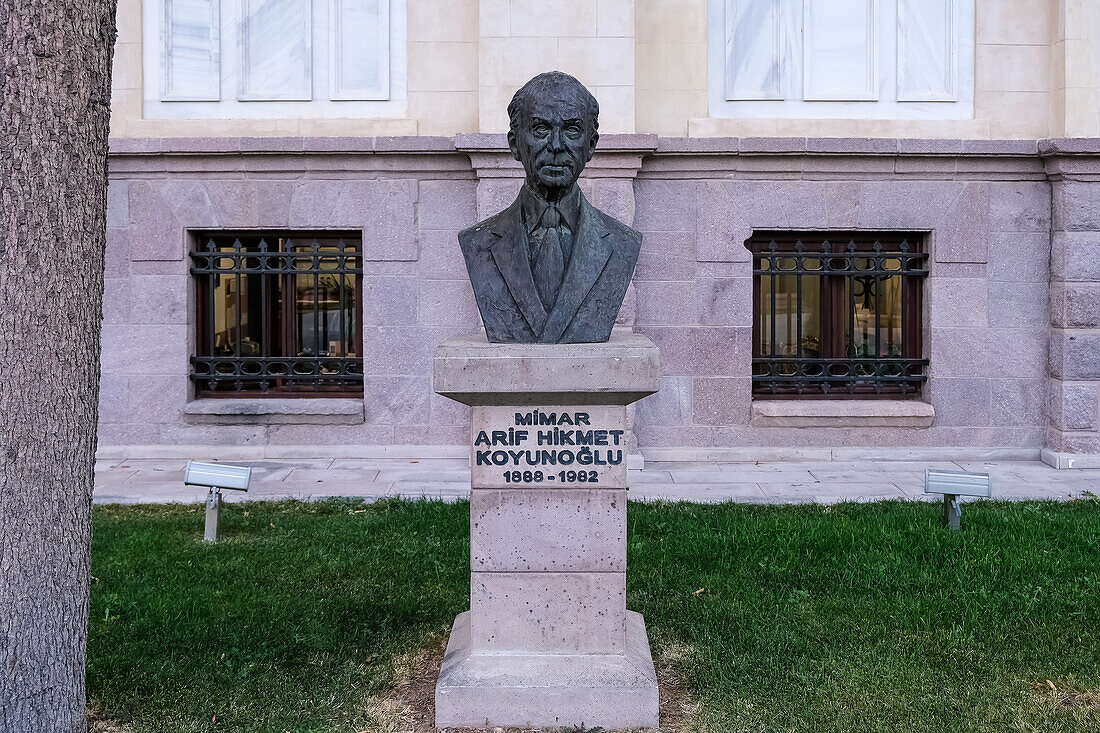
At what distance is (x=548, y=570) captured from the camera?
402 centimetres

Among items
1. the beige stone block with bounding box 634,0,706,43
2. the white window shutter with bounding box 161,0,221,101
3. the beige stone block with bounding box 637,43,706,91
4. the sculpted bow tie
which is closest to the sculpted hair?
the sculpted bow tie

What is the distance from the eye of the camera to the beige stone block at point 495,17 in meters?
8.63

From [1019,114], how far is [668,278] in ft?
12.0

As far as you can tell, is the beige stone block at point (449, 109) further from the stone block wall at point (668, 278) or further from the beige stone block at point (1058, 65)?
the beige stone block at point (1058, 65)

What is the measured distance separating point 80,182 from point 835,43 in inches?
301

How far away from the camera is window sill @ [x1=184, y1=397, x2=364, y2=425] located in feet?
29.7

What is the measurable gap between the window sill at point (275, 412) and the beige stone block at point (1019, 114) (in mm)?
6555

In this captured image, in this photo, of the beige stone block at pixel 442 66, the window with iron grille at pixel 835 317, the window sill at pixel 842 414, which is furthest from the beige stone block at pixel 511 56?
the window sill at pixel 842 414

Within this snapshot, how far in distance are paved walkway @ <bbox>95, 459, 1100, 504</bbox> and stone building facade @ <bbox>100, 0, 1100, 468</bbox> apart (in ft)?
0.90

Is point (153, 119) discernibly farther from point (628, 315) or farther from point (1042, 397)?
point (1042, 397)

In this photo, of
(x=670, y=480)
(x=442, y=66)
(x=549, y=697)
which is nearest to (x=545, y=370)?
(x=549, y=697)

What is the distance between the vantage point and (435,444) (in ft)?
29.9

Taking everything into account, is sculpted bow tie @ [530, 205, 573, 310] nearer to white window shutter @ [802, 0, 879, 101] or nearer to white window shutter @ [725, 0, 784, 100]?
white window shutter @ [725, 0, 784, 100]

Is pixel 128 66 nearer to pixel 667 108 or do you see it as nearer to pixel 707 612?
pixel 667 108
